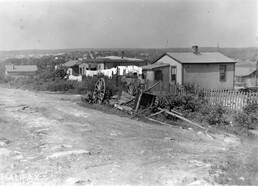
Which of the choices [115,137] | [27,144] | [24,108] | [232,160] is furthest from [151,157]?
[24,108]

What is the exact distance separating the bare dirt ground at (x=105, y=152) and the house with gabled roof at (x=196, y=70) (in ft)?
43.3

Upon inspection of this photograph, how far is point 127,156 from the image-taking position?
787 centimetres

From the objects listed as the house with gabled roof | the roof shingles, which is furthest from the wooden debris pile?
the roof shingles

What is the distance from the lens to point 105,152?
8.27m

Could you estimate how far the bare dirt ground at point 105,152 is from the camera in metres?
6.38

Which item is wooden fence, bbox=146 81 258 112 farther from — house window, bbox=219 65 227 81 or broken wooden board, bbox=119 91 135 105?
house window, bbox=219 65 227 81

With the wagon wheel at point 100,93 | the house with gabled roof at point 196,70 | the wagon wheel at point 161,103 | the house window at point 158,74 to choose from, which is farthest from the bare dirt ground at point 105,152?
the house window at point 158,74

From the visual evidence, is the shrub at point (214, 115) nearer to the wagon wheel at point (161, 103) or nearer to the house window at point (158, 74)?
the wagon wheel at point (161, 103)

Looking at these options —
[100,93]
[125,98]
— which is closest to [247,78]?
[100,93]

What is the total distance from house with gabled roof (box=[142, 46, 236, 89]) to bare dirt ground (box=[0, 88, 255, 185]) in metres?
13.2

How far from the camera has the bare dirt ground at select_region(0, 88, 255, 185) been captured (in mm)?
6379

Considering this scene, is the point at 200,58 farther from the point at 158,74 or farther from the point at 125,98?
the point at 125,98

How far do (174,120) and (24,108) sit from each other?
Result: 8.33 m

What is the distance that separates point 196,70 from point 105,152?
18670mm
